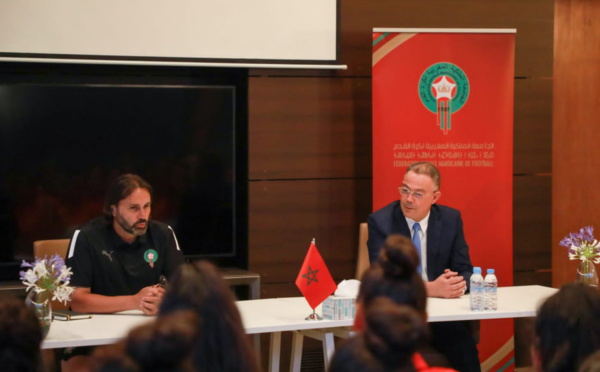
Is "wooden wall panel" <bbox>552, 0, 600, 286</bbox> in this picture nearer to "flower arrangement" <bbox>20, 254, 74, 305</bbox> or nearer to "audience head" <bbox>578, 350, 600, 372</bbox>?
"flower arrangement" <bbox>20, 254, 74, 305</bbox>

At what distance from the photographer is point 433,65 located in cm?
510

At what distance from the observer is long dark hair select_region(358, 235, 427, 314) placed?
197 cm

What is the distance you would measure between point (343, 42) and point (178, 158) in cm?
137

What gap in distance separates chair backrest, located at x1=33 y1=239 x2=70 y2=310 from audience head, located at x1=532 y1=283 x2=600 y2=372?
9.15 feet

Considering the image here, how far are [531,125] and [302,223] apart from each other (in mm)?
1788

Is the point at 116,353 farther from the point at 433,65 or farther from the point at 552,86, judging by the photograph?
the point at 552,86

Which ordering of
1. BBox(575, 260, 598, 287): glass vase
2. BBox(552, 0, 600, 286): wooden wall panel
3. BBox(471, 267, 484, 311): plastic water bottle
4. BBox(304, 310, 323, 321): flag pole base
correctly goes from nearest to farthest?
BBox(304, 310, 323, 321): flag pole base
BBox(471, 267, 484, 311): plastic water bottle
BBox(575, 260, 598, 287): glass vase
BBox(552, 0, 600, 286): wooden wall panel

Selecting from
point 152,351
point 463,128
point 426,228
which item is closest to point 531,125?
point 463,128

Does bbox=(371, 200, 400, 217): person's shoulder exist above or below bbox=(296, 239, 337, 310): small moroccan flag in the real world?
above

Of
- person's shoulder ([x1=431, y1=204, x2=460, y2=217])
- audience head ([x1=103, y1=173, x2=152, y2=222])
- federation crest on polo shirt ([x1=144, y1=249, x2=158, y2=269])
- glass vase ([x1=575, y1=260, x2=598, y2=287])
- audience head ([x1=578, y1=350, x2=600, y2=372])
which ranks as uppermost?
audience head ([x1=103, y1=173, x2=152, y2=222])

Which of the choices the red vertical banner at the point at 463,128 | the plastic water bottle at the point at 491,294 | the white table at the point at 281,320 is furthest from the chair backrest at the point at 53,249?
the plastic water bottle at the point at 491,294

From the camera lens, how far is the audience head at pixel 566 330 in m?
1.86

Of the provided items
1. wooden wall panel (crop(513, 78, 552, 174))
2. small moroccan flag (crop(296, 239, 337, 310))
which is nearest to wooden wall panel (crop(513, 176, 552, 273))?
wooden wall panel (crop(513, 78, 552, 174))

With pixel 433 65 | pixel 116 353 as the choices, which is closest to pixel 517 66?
pixel 433 65
